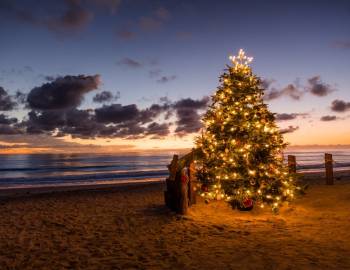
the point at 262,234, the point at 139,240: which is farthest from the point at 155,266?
the point at 262,234

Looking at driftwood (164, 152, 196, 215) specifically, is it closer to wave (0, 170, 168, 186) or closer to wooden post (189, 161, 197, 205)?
wooden post (189, 161, 197, 205)

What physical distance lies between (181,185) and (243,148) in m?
2.28

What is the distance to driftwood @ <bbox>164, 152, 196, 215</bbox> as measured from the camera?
1095 centimetres

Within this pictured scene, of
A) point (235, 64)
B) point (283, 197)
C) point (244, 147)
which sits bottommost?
point (283, 197)

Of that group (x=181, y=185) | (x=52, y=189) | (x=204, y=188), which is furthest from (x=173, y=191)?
(x=52, y=189)

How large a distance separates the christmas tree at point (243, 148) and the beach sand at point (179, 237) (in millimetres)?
728

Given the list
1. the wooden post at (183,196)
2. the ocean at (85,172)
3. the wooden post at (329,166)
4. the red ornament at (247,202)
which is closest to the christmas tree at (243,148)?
the red ornament at (247,202)

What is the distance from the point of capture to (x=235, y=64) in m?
11.4

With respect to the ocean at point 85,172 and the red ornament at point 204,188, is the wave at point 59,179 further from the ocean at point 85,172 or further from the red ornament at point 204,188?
the red ornament at point 204,188

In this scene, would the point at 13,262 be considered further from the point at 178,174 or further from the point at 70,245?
the point at 178,174

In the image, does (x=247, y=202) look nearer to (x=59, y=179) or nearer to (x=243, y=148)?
(x=243, y=148)

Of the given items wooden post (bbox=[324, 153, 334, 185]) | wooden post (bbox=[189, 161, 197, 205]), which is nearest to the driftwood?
wooden post (bbox=[189, 161, 197, 205])

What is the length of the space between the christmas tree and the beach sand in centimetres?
73

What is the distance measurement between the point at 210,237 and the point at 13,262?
4334 mm
